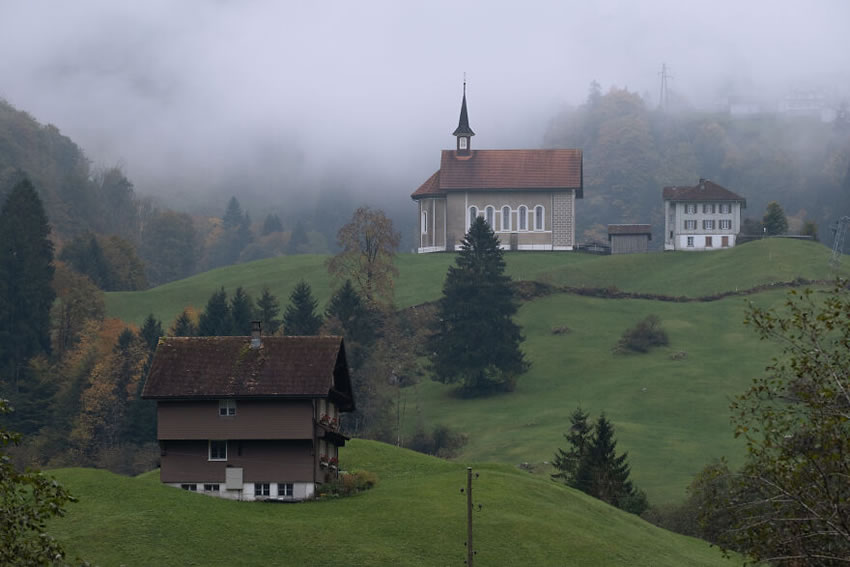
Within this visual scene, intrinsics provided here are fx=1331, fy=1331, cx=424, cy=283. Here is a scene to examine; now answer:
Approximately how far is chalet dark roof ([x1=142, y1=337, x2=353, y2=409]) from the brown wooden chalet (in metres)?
0.05

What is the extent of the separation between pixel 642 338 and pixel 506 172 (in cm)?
4738

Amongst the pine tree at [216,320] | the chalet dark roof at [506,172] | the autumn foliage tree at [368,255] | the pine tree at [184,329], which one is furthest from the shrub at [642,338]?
the chalet dark roof at [506,172]

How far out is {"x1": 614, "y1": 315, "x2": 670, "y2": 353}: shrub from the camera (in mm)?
112250

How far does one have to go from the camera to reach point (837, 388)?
25406 millimetres

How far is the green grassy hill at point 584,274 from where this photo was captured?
128 m

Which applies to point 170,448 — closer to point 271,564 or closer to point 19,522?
point 271,564

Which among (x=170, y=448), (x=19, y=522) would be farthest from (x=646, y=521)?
(x=19, y=522)

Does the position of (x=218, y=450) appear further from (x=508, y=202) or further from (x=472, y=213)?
(x=508, y=202)

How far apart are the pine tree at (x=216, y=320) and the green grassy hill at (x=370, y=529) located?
42.8 metres

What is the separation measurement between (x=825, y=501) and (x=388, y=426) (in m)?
68.4

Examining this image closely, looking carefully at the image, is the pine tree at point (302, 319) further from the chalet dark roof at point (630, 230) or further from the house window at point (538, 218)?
the chalet dark roof at point (630, 230)

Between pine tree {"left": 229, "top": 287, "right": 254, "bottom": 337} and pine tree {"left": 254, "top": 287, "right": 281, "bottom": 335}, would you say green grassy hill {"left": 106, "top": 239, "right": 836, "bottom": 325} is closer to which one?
pine tree {"left": 254, "top": 287, "right": 281, "bottom": 335}

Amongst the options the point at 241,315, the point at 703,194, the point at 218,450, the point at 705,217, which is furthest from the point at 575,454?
the point at 705,217

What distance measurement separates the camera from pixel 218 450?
61.2 metres
